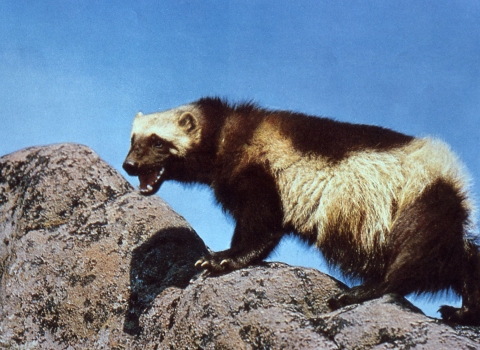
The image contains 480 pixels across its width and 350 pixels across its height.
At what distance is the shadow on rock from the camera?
5.35 metres

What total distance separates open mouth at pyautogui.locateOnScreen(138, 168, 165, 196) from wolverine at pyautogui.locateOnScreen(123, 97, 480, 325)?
0.4 inches

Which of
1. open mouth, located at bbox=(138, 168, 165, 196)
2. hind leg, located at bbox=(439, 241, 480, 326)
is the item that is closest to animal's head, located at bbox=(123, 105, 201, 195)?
open mouth, located at bbox=(138, 168, 165, 196)

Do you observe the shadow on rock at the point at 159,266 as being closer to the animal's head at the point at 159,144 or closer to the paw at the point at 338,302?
the animal's head at the point at 159,144

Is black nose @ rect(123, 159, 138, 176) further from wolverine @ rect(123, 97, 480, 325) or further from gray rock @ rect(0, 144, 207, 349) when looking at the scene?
gray rock @ rect(0, 144, 207, 349)

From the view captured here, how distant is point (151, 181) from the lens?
20.2 feet

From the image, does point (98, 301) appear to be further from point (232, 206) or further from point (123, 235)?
point (232, 206)

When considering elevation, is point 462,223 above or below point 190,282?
above

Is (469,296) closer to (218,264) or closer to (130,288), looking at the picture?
(218,264)

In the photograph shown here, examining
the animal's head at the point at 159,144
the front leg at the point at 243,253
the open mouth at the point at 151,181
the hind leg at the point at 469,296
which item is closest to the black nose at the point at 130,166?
the animal's head at the point at 159,144

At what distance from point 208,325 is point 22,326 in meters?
2.08

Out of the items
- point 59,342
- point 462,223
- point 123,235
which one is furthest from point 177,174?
point 462,223

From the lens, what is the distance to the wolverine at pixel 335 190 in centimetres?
455

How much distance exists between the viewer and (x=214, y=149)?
20.3 feet

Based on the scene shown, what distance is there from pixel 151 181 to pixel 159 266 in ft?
3.13
